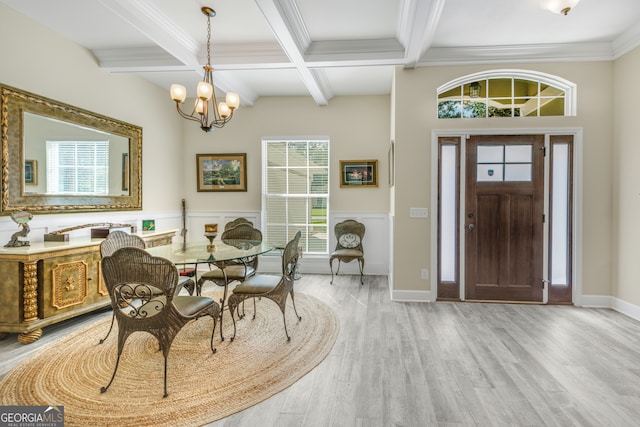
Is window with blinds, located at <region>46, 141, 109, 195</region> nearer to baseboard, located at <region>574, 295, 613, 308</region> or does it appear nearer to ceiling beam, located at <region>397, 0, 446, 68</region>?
ceiling beam, located at <region>397, 0, 446, 68</region>

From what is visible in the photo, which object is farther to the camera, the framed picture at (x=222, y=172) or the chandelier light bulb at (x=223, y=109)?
the framed picture at (x=222, y=172)

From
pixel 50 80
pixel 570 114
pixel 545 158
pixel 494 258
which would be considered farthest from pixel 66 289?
pixel 570 114

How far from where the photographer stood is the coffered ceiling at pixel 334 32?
2957mm

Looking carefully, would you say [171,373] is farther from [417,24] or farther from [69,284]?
[417,24]

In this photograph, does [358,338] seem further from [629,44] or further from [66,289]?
[629,44]

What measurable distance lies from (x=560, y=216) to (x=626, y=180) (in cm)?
71

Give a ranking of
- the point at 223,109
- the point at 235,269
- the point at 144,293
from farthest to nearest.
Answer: the point at 235,269 < the point at 223,109 < the point at 144,293

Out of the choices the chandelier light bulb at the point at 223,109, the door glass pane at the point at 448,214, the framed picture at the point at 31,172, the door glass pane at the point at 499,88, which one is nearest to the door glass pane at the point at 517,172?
the door glass pane at the point at 448,214

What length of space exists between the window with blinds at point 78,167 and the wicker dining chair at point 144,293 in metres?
2.08

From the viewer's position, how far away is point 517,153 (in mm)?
3859

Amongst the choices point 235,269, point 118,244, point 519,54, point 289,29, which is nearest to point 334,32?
point 289,29

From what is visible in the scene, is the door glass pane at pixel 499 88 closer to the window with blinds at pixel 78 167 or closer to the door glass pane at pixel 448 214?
the door glass pane at pixel 448 214

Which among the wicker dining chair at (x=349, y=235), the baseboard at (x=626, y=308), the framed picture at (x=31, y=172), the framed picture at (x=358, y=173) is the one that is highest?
the framed picture at (x=358, y=173)

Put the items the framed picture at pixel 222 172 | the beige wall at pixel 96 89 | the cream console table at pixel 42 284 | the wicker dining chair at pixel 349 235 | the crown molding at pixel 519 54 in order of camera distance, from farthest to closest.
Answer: the framed picture at pixel 222 172 → the wicker dining chair at pixel 349 235 → the crown molding at pixel 519 54 → the beige wall at pixel 96 89 → the cream console table at pixel 42 284
